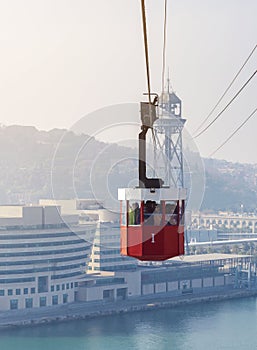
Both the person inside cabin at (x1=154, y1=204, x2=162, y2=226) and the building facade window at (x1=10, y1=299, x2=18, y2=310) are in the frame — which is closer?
the person inside cabin at (x1=154, y1=204, x2=162, y2=226)

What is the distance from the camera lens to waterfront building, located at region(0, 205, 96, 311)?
14.3 meters

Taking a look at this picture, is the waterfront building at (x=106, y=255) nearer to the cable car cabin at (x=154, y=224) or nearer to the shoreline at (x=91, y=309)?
the shoreline at (x=91, y=309)

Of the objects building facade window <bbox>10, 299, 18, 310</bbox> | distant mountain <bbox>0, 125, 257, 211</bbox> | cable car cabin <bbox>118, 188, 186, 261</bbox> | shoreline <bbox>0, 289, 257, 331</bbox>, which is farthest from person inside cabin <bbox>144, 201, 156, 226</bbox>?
distant mountain <bbox>0, 125, 257, 211</bbox>

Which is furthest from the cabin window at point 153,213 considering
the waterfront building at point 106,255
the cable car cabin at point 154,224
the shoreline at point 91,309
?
the waterfront building at point 106,255

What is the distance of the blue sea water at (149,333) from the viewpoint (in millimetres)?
10602

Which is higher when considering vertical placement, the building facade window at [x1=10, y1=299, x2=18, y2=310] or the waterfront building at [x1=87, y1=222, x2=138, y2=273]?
the waterfront building at [x1=87, y1=222, x2=138, y2=273]

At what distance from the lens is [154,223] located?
2.07m

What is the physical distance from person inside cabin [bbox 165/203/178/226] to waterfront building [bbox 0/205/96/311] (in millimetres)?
11985

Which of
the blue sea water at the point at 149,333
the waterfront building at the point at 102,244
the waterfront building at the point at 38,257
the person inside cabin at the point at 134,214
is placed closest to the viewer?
the person inside cabin at the point at 134,214

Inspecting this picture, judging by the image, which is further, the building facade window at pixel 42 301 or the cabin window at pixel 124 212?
the building facade window at pixel 42 301

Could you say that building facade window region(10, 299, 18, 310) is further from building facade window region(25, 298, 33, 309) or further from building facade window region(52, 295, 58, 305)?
building facade window region(52, 295, 58, 305)

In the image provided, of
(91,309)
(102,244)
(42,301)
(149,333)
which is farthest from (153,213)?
(102,244)

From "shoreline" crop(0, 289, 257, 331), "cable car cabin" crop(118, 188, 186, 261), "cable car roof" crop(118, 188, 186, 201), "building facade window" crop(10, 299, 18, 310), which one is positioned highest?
"cable car roof" crop(118, 188, 186, 201)

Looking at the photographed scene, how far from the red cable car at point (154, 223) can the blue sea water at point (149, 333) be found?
27.0ft
